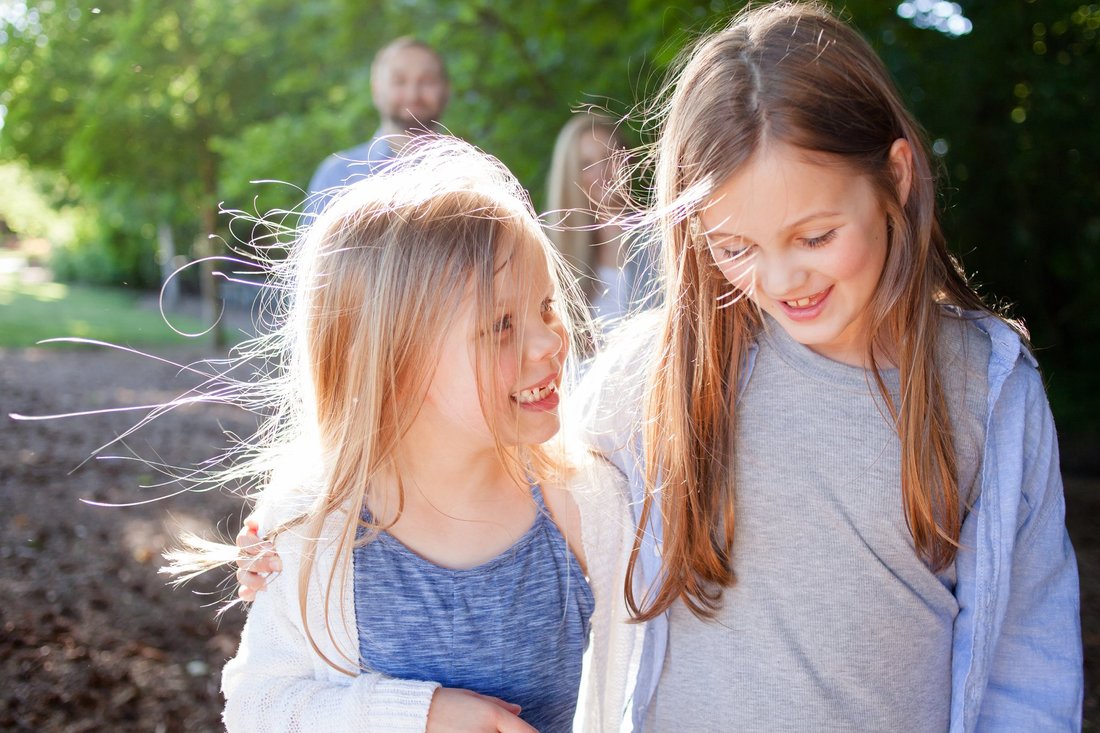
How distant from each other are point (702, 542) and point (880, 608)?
31 cm

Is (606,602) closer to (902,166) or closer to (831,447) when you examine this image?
(831,447)

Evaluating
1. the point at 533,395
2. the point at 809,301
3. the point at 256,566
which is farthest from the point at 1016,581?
the point at 256,566

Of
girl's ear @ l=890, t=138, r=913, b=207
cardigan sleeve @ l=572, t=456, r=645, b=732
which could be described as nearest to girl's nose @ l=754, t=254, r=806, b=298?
girl's ear @ l=890, t=138, r=913, b=207

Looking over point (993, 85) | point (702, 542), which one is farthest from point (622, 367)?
point (993, 85)

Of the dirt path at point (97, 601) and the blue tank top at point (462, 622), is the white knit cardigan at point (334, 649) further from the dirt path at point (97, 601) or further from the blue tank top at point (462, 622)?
the dirt path at point (97, 601)

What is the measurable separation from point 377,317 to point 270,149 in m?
6.47

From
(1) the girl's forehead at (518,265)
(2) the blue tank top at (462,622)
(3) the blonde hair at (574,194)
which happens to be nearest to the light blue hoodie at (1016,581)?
(2) the blue tank top at (462,622)

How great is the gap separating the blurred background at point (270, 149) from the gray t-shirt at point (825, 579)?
29.8 inches

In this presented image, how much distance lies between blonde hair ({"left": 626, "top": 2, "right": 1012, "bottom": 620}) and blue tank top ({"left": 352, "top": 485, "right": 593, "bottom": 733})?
0.19 metres

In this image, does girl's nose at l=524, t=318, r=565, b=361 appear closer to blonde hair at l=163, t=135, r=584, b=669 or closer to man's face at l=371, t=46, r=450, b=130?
blonde hair at l=163, t=135, r=584, b=669

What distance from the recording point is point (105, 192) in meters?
15.9

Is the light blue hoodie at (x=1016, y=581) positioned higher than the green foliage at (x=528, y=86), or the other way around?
the green foliage at (x=528, y=86)

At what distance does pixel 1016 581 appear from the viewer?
5.59 feet

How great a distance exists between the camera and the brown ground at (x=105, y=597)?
3.38m
